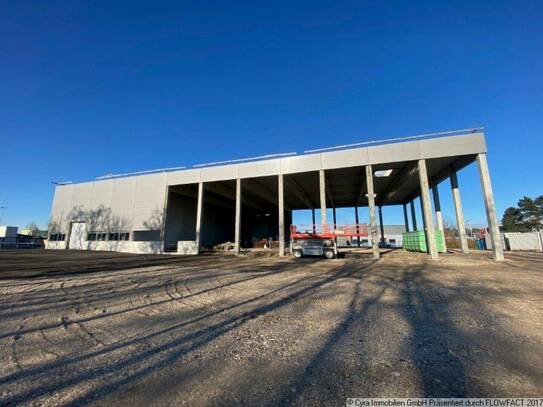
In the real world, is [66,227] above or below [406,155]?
below

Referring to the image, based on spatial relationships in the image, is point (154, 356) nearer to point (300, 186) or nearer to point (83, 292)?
point (83, 292)

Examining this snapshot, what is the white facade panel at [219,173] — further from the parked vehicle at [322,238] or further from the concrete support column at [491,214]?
the concrete support column at [491,214]

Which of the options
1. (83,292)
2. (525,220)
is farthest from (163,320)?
(525,220)

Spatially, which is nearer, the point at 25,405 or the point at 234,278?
the point at 25,405

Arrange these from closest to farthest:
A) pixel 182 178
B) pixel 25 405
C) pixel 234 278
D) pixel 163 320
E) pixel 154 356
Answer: pixel 25 405 → pixel 154 356 → pixel 163 320 → pixel 234 278 → pixel 182 178

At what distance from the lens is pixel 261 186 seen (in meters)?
30.3

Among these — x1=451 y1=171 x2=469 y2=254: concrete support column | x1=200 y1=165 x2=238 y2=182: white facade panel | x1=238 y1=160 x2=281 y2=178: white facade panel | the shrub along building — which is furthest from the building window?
x1=451 y1=171 x2=469 y2=254: concrete support column

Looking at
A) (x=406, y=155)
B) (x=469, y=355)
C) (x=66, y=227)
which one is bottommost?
(x=469, y=355)

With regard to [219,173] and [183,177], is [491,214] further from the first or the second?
[183,177]

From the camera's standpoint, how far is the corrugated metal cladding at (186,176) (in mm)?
18641

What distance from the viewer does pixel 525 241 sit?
2758cm

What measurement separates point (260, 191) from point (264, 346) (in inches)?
1120

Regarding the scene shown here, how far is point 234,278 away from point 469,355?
25.3ft

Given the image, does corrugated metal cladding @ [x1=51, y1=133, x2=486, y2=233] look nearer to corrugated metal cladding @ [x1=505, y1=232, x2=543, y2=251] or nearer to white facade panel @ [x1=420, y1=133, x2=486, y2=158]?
white facade panel @ [x1=420, y1=133, x2=486, y2=158]
